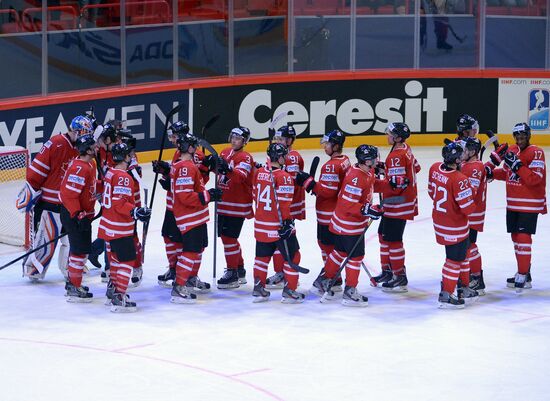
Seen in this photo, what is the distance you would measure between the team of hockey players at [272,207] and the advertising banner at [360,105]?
6.40 meters

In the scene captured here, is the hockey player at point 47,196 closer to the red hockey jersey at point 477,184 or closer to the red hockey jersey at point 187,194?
the red hockey jersey at point 187,194

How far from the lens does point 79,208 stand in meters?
8.85

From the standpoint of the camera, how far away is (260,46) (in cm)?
1622

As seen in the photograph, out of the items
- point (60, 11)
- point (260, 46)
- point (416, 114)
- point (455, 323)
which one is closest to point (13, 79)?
point (60, 11)

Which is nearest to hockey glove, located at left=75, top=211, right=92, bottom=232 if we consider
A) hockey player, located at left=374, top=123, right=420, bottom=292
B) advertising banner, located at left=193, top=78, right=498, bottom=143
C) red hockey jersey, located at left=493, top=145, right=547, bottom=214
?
hockey player, located at left=374, top=123, right=420, bottom=292

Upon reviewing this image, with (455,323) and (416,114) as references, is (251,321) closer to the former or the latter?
(455,323)

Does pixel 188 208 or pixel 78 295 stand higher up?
pixel 188 208

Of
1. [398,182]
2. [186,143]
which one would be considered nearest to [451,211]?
[398,182]

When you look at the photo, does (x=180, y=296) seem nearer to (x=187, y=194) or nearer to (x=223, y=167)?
(x=187, y=194)

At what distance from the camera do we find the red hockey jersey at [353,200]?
8781 millimetres

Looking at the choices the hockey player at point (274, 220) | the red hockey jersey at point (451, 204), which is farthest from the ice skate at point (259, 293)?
the red hockey jersey at point (451, 204)

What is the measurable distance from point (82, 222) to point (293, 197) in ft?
5.68

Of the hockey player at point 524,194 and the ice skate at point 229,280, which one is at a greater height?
the hockey player at point 524,194

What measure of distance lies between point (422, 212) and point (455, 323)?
166 inches
